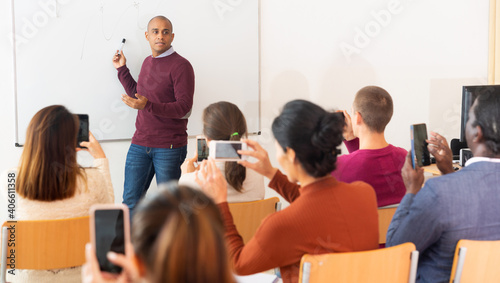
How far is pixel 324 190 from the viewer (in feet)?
4.57

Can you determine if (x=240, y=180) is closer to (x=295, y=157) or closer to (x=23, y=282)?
(x=295, y=157)

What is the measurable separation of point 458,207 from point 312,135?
0.51 meters

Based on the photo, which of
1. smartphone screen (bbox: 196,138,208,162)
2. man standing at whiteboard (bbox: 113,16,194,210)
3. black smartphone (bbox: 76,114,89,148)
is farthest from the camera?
man standing at whiteboard (bbox: 113,16,194,210)

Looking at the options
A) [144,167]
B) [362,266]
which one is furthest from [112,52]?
[362,266]

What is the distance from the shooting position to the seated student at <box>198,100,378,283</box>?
1.33m

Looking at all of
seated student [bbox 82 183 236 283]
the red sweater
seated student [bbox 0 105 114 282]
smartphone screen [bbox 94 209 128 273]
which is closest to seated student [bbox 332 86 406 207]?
the red sweater

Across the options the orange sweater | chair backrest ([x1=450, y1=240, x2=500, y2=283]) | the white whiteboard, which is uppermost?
the white whiteboard

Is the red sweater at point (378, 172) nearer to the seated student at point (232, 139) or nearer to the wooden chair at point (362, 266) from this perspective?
the seated student at point (232, 139)

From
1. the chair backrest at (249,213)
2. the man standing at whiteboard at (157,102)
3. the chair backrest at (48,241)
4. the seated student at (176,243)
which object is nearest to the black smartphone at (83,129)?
the chair backrest at (48,241)

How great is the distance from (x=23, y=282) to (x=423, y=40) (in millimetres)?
3609

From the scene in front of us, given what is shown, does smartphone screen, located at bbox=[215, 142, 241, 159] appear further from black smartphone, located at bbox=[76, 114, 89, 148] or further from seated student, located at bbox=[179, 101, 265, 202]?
black smartphone, located at bbox=[76, 114, 89, 148]

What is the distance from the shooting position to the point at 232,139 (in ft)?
7.14

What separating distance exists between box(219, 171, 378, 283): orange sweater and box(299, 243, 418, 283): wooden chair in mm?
55

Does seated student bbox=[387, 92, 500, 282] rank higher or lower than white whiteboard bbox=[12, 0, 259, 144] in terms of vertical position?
lower
